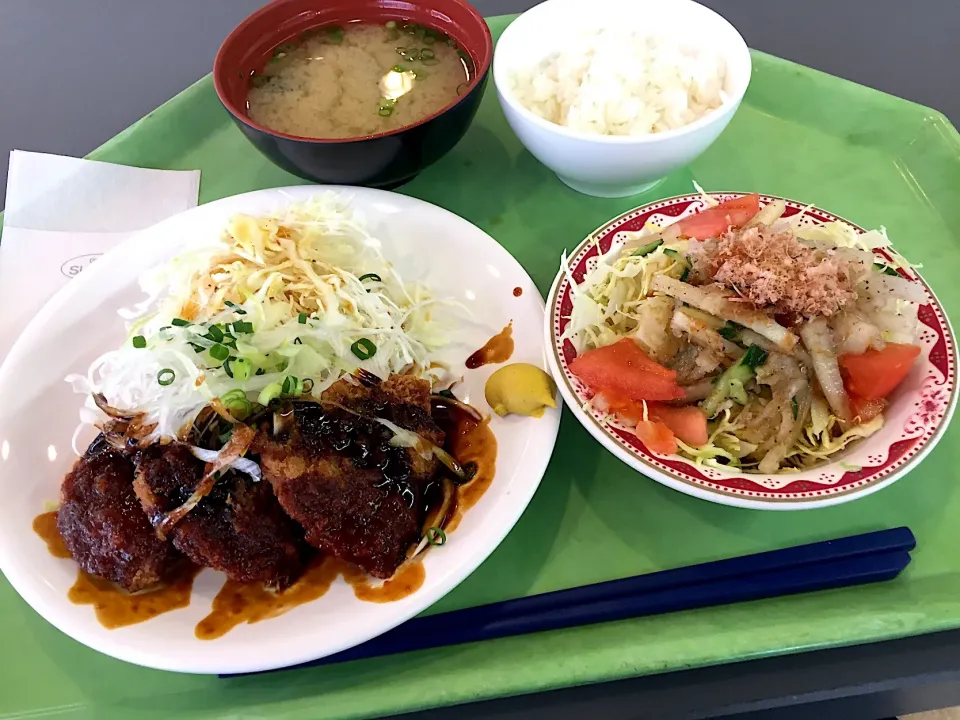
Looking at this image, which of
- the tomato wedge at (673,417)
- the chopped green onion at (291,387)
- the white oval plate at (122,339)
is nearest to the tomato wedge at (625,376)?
the tomato wedge at (673,417)

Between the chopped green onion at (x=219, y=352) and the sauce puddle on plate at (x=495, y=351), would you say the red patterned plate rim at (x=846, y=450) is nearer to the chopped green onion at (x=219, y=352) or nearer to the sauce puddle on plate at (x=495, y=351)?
the sauce puddle on plate at (x=495, y=351)

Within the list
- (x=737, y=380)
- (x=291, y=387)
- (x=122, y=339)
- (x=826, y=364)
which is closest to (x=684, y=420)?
(x=737, y=380)

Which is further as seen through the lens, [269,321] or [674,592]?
[269,321]

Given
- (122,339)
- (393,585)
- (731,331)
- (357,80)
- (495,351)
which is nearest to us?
(393,585)

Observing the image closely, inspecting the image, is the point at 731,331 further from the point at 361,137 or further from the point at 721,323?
the point at 361,137

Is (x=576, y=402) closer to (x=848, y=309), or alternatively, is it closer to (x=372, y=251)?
(x=848, y=309)

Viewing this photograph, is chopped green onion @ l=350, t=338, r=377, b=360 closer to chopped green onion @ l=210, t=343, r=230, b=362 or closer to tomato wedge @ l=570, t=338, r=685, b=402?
chopped green onion @ l=210, t=343, r=230, b=362
